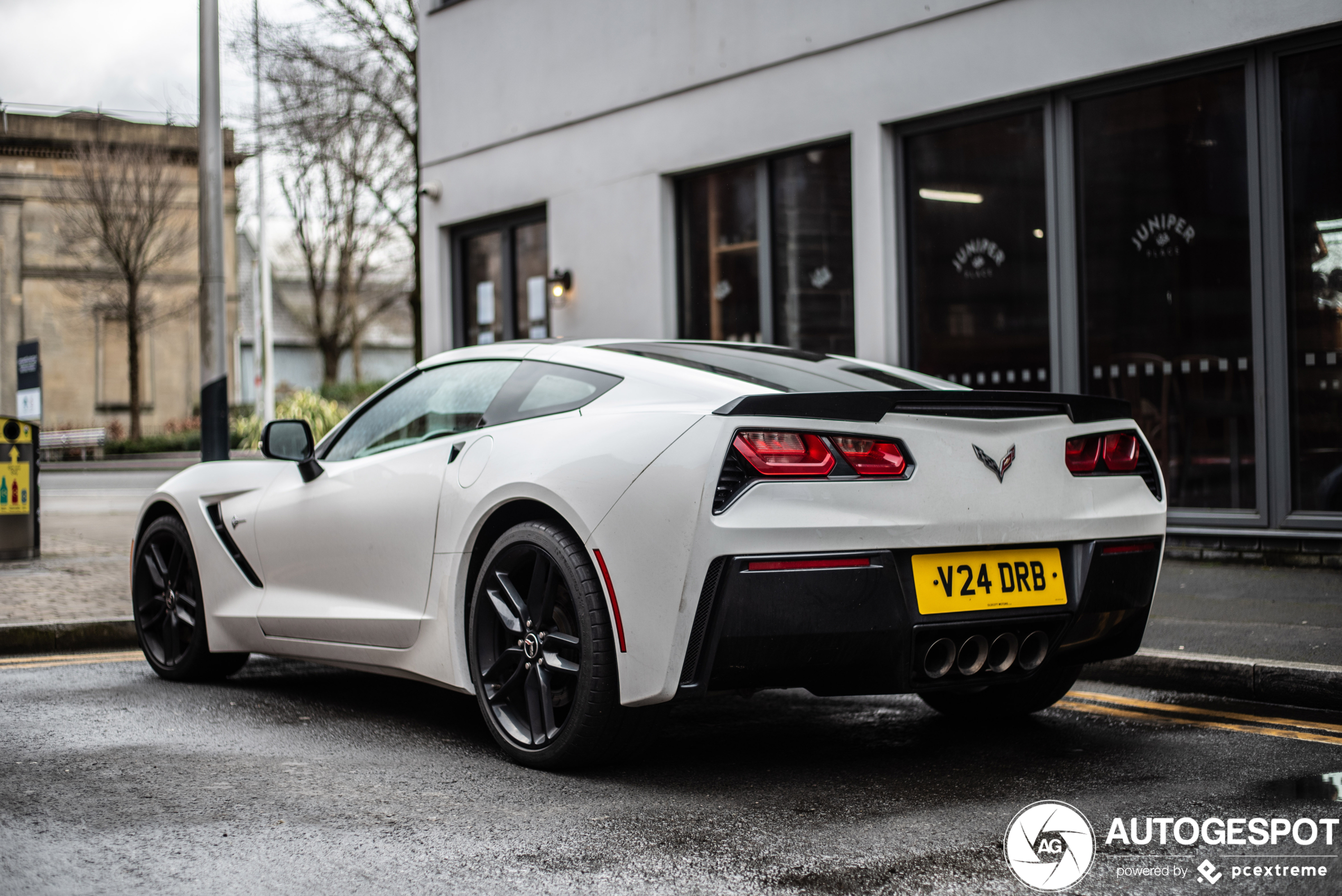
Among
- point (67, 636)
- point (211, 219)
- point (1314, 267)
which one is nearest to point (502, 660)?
point (67, 636)

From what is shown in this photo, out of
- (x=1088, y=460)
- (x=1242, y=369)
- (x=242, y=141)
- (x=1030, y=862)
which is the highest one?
(x=242, y=141)

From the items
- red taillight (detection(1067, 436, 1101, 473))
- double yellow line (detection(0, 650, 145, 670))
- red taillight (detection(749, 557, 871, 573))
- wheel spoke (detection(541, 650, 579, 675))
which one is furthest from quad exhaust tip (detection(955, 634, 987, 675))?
double yellow line (detection(0, 650, 145, 670))

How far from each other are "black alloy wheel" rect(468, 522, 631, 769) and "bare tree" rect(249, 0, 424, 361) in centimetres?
1715

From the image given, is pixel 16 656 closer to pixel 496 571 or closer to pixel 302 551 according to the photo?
pixel 302 551

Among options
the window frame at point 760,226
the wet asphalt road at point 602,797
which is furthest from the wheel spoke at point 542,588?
the window frame at point 760,226

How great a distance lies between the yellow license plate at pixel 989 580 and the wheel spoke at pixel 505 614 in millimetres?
1191

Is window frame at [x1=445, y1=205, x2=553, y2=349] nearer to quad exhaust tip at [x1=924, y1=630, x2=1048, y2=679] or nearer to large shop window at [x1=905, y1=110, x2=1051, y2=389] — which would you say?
large shop window at [x1=905, y1=110, x2=1051, y2=389]

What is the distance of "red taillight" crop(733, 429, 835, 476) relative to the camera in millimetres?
3598

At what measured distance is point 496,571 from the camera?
4129 millimetres

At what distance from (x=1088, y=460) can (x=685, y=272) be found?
8041 mm

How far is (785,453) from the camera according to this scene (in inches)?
143

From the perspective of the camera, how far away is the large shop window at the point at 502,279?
13.6m

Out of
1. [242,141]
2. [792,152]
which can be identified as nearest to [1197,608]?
[792,152]

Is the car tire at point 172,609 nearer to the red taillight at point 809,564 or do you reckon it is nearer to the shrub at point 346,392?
the red taillight at point 809,564
